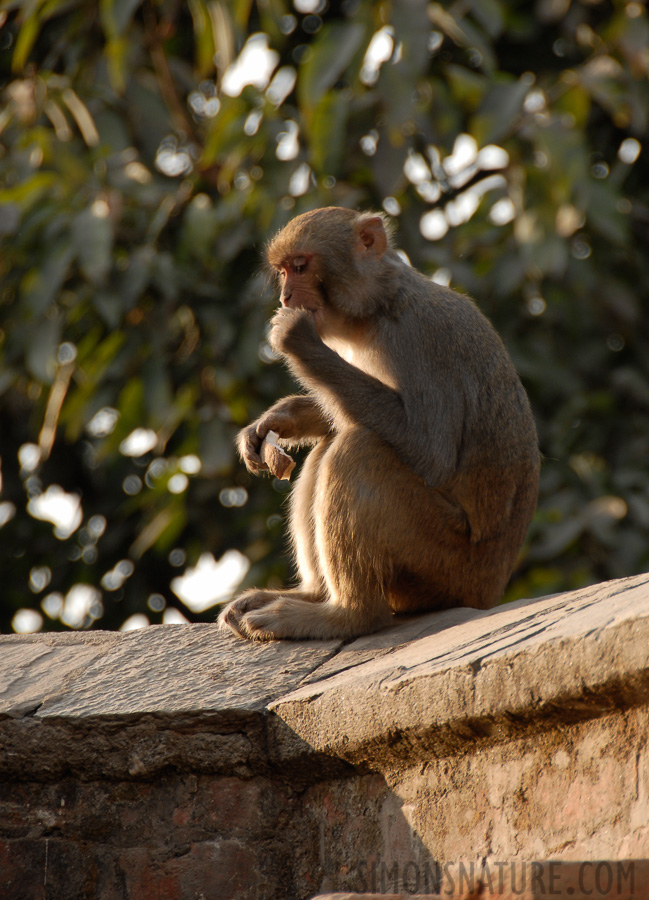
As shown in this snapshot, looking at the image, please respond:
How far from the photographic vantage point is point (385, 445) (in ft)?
12.9

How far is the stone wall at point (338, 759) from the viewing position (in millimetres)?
2510

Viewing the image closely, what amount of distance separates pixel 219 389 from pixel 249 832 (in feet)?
11.9

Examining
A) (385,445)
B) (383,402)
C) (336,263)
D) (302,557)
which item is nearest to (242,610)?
(302,557)

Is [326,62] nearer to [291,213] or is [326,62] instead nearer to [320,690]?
[291,213]

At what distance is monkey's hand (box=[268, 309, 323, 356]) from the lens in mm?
4109

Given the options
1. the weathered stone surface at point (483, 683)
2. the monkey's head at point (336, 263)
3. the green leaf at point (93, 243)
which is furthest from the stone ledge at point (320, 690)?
the green leaf at point (93, 243)

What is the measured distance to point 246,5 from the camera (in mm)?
6074

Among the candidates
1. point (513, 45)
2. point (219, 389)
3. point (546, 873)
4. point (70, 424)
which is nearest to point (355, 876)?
point (546, 873)

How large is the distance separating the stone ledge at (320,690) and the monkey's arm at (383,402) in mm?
549

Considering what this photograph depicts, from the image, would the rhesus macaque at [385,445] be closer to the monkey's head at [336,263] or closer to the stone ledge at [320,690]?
the monkey's head at [336,263]

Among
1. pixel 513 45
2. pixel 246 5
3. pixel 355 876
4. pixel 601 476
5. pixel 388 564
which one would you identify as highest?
pixel 246 5

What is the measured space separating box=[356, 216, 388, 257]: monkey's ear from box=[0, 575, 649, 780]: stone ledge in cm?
148

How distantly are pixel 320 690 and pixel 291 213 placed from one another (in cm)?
363

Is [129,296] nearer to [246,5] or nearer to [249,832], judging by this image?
[246,5]
